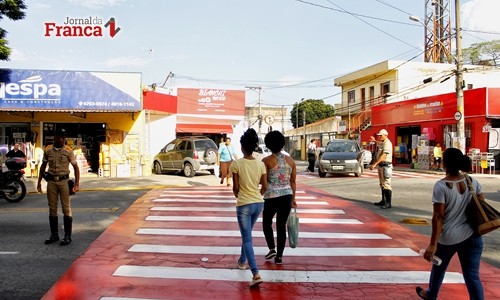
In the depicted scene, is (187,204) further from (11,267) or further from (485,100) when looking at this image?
(485,100)

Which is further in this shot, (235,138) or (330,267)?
(235,138)

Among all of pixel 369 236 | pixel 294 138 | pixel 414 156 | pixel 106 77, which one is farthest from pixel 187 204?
pixel 294 138

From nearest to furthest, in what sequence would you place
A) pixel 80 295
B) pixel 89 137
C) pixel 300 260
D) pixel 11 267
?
1. pixel 80 295
2. pixel 11 267
3. pixel 300 260
4. pixel 89 137

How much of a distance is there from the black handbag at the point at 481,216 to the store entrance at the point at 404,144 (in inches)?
1094

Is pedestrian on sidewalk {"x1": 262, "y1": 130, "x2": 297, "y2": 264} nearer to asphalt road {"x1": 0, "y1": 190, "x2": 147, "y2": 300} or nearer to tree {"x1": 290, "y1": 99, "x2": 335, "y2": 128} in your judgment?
asphalt road {"x1": 0, "y1": 190, "x2": 147, "y2": 300}

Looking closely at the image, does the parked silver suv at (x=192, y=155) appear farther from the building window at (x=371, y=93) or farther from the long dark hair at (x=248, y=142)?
the building window at (x=371, y=93)

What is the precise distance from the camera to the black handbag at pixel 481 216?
3857mm

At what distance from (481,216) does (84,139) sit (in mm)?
19429

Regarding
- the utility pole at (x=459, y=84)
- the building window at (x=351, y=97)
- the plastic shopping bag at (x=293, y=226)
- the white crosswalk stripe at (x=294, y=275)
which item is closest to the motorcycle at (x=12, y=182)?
the white crosswalk stripe at (x=294, y=275)

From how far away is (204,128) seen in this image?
3139 centimetres

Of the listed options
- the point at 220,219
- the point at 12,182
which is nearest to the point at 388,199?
the point at 220,219

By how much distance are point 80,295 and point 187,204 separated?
256 inches

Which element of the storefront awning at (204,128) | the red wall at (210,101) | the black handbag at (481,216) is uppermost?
the red wall at (210,101)

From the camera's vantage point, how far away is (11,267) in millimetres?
5719
